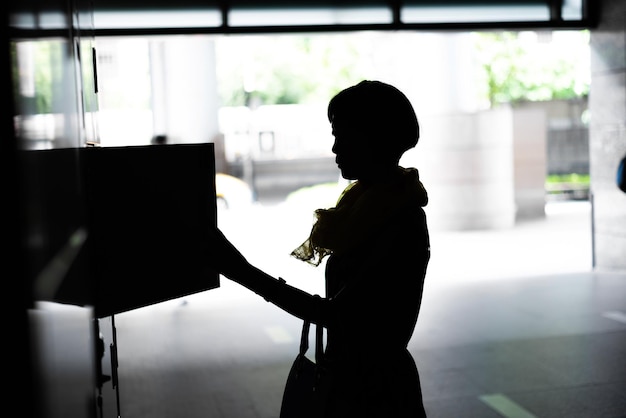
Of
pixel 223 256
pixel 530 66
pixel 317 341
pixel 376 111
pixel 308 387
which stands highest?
pixel 530 66

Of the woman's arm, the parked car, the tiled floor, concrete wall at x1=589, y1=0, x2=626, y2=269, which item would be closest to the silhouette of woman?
the woman's arm

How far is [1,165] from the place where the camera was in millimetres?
675

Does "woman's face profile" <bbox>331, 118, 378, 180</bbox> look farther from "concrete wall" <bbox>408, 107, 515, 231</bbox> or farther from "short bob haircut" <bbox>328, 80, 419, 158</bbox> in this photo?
"concrete wall" <bbox>408, 107, 515, 231</bbox>

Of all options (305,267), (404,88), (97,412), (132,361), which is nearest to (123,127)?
(404,88)

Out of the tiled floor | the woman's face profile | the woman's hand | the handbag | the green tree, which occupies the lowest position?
the tiled floor

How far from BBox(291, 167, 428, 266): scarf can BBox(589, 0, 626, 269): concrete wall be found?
30.8 ft

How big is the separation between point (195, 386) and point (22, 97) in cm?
567

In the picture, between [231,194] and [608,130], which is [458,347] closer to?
[608,130]

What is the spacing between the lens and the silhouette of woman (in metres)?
2.03

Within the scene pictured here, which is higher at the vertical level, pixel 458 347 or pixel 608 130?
pixel 608 130

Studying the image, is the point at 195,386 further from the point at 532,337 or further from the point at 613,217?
the point at 613,217

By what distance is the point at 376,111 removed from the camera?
209cm

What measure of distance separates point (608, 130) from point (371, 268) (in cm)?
985

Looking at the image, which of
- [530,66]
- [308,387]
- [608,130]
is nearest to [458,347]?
[608,130]
